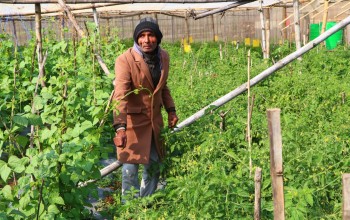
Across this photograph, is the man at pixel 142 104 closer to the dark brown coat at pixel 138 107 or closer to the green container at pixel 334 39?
the dark brown coat at pixel 138 107

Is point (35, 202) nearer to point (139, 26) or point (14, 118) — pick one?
point (14, 118)

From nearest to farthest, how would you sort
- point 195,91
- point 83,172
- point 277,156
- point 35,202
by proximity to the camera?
1. point 277,156
2. point 35,202
3. point 83,172
4. point 195,91

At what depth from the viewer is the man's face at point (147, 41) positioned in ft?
16.9

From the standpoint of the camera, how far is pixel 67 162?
432 cm

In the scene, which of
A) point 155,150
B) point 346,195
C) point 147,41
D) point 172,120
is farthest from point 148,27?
point 346,195

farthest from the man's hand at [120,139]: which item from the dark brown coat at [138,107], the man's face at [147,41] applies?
the man's face at [147,41]

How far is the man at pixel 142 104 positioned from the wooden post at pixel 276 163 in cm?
208

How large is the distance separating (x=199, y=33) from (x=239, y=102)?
21.7 m

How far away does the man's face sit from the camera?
5.16 metres

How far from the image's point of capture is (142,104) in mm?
5340

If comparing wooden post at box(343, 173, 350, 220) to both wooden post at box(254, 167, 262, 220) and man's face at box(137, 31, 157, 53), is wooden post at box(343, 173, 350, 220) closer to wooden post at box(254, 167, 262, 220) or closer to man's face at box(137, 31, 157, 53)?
wooden post at box(254, 167, 262, 220)

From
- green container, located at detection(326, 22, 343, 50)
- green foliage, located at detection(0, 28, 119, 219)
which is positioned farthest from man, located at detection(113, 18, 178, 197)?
green container, located at detection(326, 22, 343, 50)

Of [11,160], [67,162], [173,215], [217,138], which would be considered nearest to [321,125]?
[217,138]

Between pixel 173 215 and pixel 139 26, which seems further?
pixel 139 26
